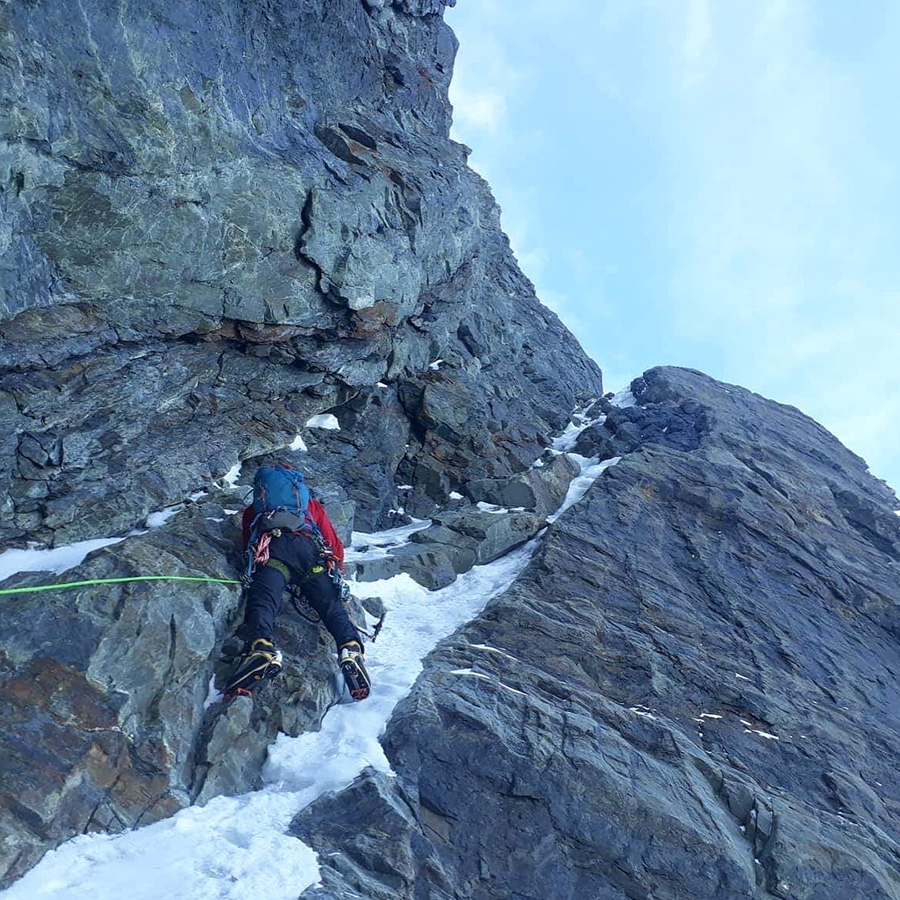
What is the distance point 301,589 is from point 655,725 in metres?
5.29

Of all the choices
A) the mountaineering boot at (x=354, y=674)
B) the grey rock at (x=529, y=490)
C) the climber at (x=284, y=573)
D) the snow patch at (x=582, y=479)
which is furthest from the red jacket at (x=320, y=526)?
the snow patch at (x=582, y=479)

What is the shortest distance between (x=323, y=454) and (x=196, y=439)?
3.62 meters

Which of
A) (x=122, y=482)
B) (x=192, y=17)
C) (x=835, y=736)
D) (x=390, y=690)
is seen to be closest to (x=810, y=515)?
(x=835, y=736)

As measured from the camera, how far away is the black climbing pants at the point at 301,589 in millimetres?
9117

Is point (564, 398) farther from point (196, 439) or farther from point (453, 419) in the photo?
point (196, 439)

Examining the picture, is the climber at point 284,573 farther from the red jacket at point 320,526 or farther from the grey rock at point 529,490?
the grey rock at point 529,490

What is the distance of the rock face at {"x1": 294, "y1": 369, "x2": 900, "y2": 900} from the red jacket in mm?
→ 2091

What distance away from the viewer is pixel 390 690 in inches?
372

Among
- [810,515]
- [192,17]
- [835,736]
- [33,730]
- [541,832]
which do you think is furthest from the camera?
[810,515]

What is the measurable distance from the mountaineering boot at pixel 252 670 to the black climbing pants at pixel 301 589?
423 mm

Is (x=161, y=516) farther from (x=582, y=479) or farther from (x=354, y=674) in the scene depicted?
(x=582, y=479)

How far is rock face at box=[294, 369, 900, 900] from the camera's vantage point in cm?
794

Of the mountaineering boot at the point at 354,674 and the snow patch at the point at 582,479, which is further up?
the snow patch at the point at 582,479

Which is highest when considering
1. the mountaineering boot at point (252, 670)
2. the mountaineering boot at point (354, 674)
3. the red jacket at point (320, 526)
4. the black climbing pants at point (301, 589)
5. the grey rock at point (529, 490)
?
the grey rock at point (529, 490)
